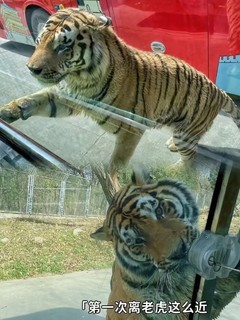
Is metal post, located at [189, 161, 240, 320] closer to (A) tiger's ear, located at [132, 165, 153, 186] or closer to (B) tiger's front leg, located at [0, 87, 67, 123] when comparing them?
(A) tiger's ear, located at [132, 165, 153, 186]

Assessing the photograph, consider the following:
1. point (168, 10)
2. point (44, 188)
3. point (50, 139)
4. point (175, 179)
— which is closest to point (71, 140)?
point (50, 139)

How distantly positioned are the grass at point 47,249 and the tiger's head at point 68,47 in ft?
1.79

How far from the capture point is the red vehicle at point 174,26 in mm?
2561

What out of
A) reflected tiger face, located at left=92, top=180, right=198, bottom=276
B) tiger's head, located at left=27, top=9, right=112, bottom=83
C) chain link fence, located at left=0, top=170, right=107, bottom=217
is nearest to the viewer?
reflected tiger face, located at left=92, top=180, right=198, bottom=276

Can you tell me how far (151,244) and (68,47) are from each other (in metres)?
0.90

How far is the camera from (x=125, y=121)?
5.12ft

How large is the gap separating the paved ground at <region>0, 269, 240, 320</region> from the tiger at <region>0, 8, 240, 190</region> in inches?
9.6

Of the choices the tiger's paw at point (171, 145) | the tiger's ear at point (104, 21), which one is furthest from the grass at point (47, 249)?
the tiger's ear at point (104, 21)

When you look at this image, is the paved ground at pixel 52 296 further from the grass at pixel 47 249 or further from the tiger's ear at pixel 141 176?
the tiger's ear at pixel 141 176

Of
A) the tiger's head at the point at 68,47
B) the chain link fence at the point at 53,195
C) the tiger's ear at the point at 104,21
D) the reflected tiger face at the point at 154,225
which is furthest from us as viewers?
the tiger's ear at the point at 104,21

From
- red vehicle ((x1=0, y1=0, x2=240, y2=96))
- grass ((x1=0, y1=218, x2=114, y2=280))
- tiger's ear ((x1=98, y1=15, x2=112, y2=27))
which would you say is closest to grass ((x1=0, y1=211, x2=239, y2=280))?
grass ((x1=0, y1=218, x2=114, y2=280))

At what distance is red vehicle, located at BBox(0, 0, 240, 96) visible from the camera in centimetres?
256

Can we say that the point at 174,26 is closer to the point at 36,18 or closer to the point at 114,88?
the point at 36,18

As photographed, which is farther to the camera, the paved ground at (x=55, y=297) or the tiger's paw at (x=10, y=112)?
the tiger's paw at (x=10, y=112)
